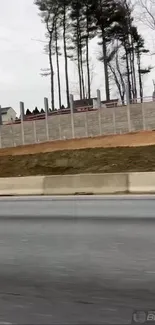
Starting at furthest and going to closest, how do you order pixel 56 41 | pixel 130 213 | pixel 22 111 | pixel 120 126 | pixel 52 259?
pixel 56 41 < pixel 22 111 < pixel 120 126 < pixel 130 213 < pixel 52 259

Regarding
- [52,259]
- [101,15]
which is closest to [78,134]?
[101,15]

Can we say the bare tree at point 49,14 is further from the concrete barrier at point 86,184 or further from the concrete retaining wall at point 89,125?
the concrete barrier at point 86,184

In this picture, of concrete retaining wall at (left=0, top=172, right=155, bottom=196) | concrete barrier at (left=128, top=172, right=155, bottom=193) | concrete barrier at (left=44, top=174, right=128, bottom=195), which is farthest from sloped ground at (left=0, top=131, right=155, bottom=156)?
concrete barrier at (left=128, top=172, right=155, bottom=193)

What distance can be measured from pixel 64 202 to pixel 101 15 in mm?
43959

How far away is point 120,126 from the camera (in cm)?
3759

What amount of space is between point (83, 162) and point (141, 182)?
20.7 ft

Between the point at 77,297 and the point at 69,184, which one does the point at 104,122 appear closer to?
the point at 69,184

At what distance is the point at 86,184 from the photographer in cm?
1605

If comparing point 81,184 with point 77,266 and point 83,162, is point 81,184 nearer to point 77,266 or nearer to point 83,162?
point 83,162

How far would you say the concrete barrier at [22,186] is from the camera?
1697 cm

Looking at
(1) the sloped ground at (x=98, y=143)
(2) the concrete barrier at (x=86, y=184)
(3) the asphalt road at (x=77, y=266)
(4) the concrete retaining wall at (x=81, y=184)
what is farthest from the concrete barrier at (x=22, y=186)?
(1) the sloped ground at (x=98, y=143)

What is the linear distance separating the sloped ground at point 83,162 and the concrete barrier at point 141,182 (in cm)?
295

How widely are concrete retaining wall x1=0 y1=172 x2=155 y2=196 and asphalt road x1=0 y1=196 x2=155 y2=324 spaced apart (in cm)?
284

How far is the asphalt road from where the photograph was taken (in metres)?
4.96
